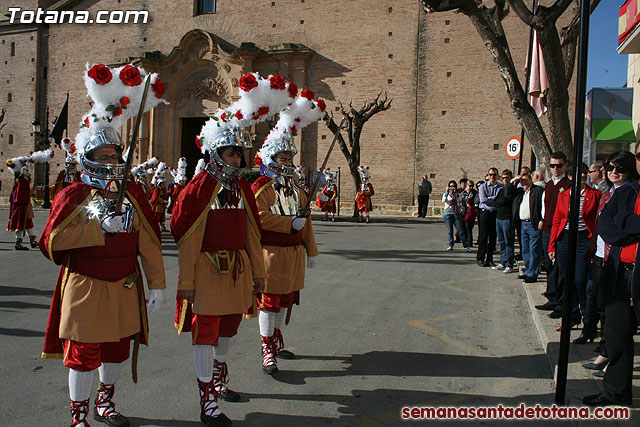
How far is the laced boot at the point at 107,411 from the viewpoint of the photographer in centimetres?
363

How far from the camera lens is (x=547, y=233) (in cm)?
752

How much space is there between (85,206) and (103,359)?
1.07 metres

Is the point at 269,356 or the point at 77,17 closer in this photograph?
the point at 269,356

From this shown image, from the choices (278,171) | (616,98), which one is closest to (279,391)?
(278,171)

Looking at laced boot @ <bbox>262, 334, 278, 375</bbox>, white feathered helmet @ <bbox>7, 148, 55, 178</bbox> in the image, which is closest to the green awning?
laced boot @ <bbox>262, 334, 278, 375</bbox>

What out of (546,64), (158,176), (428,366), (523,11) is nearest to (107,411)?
(428,366)

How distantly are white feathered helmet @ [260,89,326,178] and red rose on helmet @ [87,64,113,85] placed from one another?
1801mm

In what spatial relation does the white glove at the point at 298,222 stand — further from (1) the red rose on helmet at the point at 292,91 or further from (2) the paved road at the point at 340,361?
(2) the paved road at the point at 340,361

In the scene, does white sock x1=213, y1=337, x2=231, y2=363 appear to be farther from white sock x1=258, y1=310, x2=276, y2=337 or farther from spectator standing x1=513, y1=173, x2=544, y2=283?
spectator standing x1=513, y1=173, x2=544, y2=283

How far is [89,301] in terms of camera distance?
11.0 ft

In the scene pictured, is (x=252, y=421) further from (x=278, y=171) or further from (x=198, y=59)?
(x=198, y=59)

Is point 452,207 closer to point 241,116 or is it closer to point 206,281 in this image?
point 241,116

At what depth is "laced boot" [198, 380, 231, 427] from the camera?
3670 mm

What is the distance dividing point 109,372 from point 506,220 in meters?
8.52
